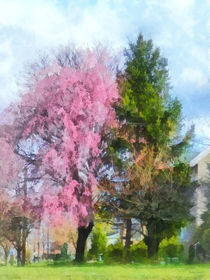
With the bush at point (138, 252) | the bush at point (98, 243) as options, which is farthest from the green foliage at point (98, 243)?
the bush at point (138, 252)

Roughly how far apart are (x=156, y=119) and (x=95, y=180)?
1766 millimetres

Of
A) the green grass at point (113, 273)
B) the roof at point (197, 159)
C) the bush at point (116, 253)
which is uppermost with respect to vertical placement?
the roof at point (197, 159)

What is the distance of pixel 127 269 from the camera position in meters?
10.1

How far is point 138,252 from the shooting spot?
37.2 ft

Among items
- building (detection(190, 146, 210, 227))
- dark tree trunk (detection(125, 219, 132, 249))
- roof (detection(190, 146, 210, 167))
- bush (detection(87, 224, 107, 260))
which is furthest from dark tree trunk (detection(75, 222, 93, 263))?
roof (detection(190, 146, 210, 167))

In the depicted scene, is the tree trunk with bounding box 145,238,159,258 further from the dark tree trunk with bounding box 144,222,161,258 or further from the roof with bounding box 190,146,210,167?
the roof with bounding box 190,146,210,167

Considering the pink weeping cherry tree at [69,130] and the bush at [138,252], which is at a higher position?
the pink weeping cherry tree at [69,130]

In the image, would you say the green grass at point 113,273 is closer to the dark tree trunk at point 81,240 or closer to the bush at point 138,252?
the bush at point 138,252

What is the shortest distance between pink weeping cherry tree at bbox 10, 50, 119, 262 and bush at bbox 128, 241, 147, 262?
0.98 metres

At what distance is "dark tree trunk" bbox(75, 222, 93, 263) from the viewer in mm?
11500

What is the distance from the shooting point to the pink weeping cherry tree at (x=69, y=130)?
1166cm

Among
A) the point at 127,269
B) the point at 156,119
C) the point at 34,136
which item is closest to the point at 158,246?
the point at 127,269

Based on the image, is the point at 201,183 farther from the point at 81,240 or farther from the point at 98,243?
the point at 81,240

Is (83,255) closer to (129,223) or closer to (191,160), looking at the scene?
(129,223)
